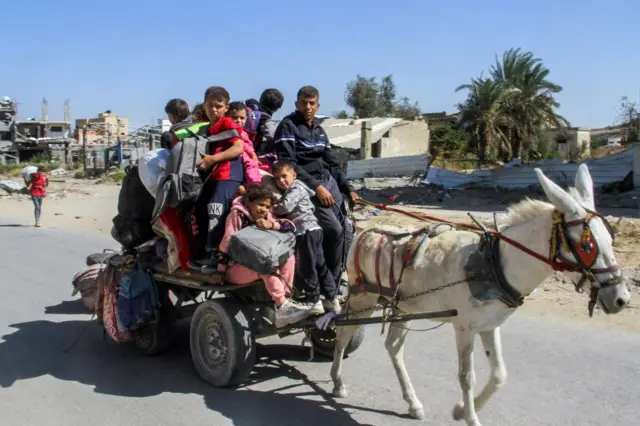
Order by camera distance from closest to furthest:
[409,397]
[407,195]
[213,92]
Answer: [409,397]
[213,92]
[407,195]

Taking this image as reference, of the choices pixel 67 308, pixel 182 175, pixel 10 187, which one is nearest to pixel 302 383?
pixel 182 175

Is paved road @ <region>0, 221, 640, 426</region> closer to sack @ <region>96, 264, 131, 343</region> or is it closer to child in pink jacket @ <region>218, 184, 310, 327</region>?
sack @ <region>96, 264, 131, 343</region>

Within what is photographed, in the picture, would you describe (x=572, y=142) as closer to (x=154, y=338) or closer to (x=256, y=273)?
(x=154, y=338)

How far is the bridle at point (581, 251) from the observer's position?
371cm

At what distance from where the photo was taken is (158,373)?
595 cm

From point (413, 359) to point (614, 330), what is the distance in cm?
245

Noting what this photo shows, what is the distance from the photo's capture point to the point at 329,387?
5.59m

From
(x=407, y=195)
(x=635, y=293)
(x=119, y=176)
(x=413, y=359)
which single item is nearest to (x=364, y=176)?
(x=407, y=195)

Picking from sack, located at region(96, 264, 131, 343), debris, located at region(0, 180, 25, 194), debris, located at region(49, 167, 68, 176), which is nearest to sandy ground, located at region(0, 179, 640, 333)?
debris, located at region(0, 180, 25, 194)

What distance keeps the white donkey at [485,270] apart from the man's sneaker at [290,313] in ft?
1.49

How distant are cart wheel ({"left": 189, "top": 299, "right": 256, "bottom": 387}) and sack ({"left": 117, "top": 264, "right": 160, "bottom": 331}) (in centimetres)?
51

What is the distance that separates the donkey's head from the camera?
12.1ft

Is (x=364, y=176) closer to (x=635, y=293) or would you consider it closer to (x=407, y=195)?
(x=407, y=195)

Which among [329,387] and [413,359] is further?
[413,359]
